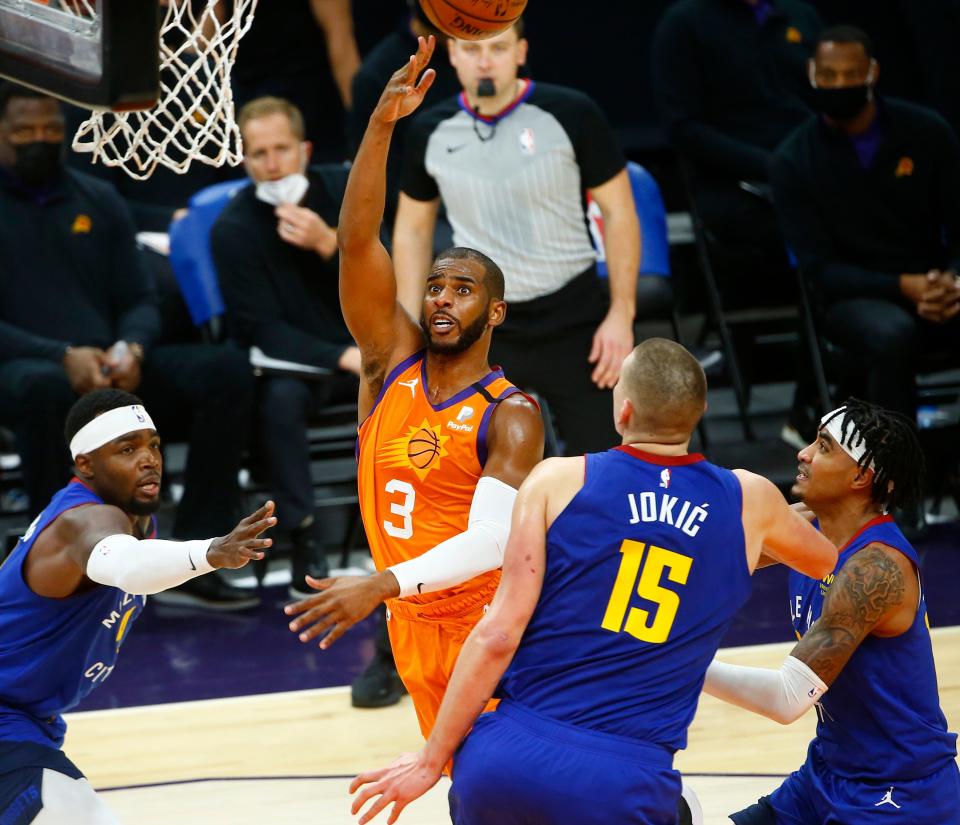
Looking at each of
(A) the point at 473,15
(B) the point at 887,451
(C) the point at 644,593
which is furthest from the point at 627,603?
(A) the point at 473,15

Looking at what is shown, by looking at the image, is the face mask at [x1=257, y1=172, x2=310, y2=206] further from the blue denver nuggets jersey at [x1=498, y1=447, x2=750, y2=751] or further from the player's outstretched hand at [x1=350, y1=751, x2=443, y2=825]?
the player's outstretched hand at [x1=350, y1=751, x2=443, y2=825]

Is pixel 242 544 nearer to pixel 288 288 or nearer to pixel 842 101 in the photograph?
pixel 288 288

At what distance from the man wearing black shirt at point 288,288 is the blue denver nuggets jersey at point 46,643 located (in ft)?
7.62

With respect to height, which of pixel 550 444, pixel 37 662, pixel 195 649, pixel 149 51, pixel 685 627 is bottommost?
pixel 195 649

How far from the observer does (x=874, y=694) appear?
364cm

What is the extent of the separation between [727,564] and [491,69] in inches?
123

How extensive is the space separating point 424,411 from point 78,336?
9.62 ft

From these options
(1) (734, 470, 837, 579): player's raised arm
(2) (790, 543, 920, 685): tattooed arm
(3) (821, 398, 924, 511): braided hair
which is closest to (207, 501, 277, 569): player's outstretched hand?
(1) (734, 470, 837, 579): player's raised arm

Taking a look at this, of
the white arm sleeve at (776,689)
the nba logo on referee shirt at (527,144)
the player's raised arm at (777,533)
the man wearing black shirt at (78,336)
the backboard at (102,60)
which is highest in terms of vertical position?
the backboard at (102,60)

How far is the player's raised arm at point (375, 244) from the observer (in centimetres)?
399

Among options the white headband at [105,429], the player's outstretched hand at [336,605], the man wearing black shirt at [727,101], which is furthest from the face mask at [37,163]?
the player's outstretched hand at [336,605]

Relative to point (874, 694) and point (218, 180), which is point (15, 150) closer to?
point (218, 180)

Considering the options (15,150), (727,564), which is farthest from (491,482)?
(15,150)

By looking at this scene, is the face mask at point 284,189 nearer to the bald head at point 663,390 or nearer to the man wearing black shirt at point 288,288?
the man wearing black shirt at point 288,288
